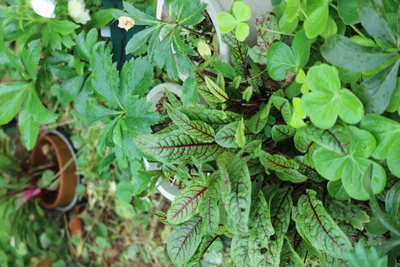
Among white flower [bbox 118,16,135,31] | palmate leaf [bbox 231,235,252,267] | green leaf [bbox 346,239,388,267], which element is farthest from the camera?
white flower [bbox 118,16,135,31]

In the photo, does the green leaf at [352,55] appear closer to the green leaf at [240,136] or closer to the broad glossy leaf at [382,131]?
the broad glossy leaf at [382,131]

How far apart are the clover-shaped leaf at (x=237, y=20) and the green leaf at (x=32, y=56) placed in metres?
0.65

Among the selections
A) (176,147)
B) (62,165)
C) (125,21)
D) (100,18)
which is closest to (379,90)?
(176,147)

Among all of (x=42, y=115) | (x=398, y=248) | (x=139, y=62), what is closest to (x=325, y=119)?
(x=398, y=248)

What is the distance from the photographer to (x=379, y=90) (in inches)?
25.2

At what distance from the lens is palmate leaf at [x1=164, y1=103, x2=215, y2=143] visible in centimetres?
78

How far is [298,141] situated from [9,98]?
0.92 metres

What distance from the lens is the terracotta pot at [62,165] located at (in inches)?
71.8

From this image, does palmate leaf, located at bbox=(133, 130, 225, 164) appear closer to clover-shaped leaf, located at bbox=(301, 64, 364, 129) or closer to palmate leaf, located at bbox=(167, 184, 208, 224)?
palmate leaf, located at bbox=(167, 184, 208, 224)

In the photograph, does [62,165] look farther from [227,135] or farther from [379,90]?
[379,90]

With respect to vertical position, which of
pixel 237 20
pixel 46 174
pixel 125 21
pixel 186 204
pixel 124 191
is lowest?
pixel 46 174

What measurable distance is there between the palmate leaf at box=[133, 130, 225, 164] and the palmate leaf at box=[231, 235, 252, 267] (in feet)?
0.62

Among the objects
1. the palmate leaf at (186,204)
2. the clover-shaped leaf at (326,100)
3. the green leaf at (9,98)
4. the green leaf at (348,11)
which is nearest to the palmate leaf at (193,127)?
the palmate leaf at (186,204)

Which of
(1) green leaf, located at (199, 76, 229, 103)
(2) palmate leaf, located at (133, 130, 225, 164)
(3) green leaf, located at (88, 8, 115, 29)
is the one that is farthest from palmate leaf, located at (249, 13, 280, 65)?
(3) green leaf, located at (88, 8, 115, 29)
